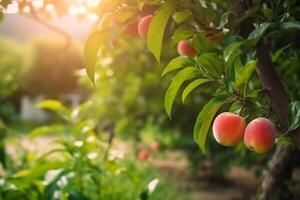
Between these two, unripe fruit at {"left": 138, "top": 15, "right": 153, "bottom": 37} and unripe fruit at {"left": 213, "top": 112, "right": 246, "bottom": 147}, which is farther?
unripe fruit at {"left": 138, "top": 15, "right": 153, "bottom": 37}

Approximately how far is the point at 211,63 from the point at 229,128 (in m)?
0.17

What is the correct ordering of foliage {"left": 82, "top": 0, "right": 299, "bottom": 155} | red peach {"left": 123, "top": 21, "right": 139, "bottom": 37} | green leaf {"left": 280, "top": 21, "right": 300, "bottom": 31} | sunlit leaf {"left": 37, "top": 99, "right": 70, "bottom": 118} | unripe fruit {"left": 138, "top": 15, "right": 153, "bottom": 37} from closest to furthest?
green leaf {"left": 280, "top": 21, "right": 300, "bottom": 31} < foliage {"left": 82, "top": 0, "right": 299, "bottom": 155} < unripe fruit {"left": 138, "top": 15, "right": 153, "bottom": 37} < red peach {"left": 123, "top": 21, "right": 139, "bottom": 37} < sunlit leaf {"left": 37, "top": 99, "right": 70, "bottom": 118}

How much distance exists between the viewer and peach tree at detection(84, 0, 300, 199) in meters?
1.29

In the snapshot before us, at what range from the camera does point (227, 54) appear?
1221mm

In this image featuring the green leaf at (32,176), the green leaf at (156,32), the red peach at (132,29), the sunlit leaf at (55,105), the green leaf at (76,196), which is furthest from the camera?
the sunlit leaf at (55,105)

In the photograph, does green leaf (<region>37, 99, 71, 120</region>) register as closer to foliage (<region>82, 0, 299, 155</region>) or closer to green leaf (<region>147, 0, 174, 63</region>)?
foliage (<region>82, 0, 299, 155</region>)

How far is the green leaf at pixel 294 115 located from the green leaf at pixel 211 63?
0.21m

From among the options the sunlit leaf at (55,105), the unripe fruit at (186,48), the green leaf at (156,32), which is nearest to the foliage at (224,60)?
the green leaf at (156,32)

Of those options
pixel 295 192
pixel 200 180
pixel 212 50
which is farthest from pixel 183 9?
pixel 200 180

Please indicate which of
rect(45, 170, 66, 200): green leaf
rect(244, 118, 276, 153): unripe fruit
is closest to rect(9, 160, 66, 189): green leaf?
rect(45, 170, 66, 200): green leaf

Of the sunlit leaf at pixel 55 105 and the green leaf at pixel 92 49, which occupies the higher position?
the green leaf at pixel 92 49

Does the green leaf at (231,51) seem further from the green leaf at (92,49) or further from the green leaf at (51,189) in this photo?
the green leaf at (51,189)

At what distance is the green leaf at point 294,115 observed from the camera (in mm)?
1296

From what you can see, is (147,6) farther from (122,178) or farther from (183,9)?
(122,178)
